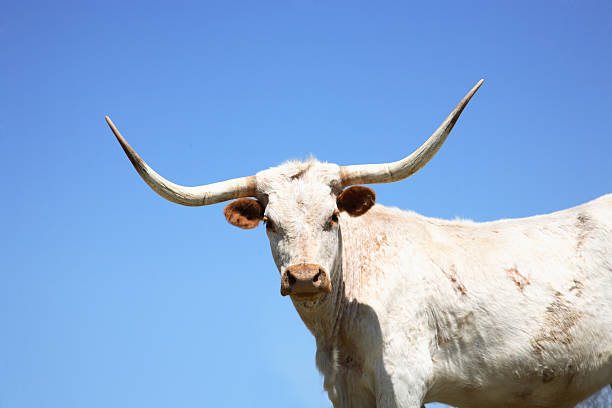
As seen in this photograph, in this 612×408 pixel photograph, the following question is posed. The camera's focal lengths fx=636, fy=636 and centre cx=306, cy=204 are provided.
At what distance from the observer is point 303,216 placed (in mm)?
6625

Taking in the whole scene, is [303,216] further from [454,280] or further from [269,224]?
[454,280]

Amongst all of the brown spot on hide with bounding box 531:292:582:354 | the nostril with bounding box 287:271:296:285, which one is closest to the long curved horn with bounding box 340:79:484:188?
the nostril with bounding box 287:271:296:285

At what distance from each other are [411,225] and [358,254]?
3.01 ft

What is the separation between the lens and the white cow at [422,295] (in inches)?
265

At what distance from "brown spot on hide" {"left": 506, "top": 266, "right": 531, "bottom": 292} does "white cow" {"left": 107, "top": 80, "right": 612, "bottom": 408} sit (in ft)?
0.05

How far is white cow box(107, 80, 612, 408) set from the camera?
265 inches

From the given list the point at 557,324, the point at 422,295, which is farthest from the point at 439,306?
the point at 557,324

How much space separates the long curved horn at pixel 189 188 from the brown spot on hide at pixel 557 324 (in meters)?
3.69

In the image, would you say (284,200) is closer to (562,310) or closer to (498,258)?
(498,258)

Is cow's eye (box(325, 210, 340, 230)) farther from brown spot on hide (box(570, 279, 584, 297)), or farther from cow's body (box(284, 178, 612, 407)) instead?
brown spot on hide (box(570, 279, 584, 297))

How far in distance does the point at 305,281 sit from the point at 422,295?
1.72 meters

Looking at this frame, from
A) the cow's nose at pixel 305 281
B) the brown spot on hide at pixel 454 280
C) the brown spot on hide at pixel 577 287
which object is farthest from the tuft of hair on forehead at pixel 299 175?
the brown spot on hide at pixel 577 287

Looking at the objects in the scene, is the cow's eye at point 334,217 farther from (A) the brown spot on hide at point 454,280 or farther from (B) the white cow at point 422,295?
(A) the brown spot on hide at point 454,280

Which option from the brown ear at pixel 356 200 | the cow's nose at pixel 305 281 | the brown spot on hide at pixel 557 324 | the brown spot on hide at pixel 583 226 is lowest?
the brown spot on hide at pixel 557 324
